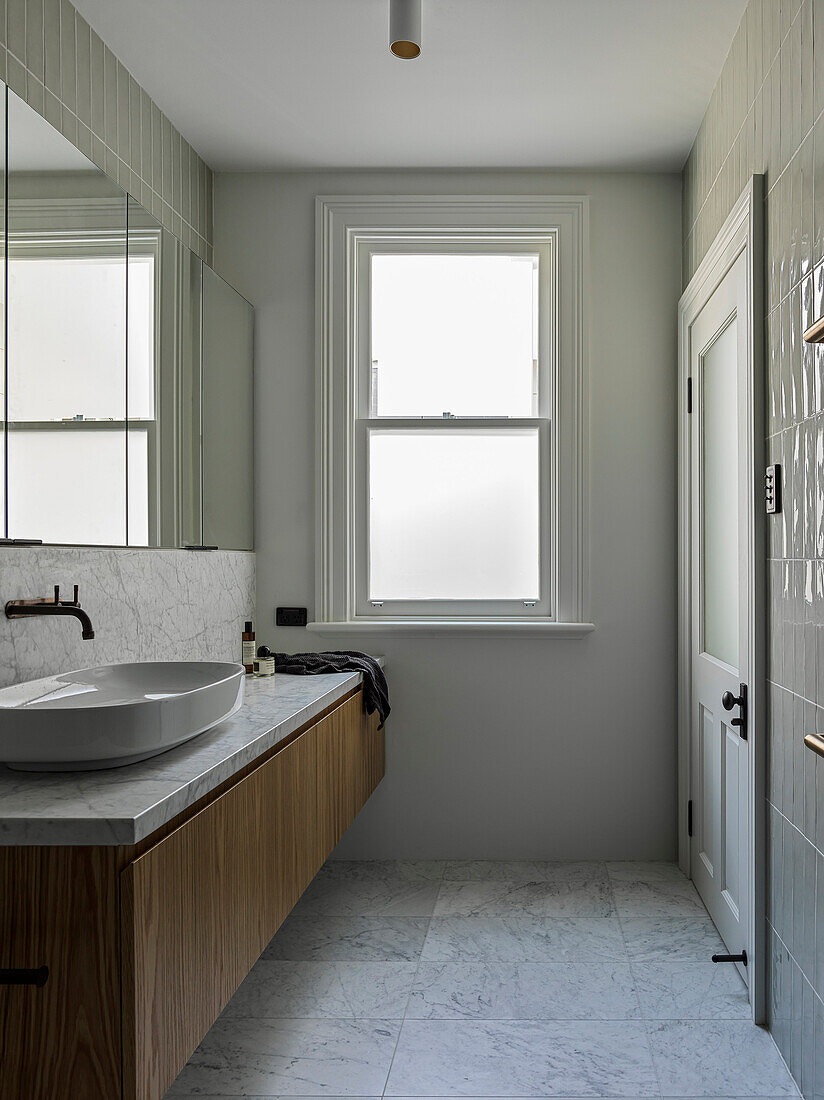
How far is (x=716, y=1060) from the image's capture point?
6.65ft

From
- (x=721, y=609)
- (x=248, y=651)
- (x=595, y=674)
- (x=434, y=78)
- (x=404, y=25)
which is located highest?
(x=434, y=78)

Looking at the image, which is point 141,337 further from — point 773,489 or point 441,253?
point 773,489

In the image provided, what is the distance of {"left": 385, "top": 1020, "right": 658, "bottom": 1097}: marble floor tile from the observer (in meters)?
1.92

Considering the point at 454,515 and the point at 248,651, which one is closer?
the point at 248,651

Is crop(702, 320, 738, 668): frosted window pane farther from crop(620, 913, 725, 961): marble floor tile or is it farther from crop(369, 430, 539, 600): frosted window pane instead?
crop(620, 913, 725, 961): marble floor tile

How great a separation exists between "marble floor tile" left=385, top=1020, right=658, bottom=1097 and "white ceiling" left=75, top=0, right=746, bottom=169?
8.86ft

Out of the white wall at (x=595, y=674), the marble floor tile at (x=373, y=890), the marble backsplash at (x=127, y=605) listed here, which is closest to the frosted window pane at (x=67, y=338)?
the marble backsplash at (x=127, y=605)

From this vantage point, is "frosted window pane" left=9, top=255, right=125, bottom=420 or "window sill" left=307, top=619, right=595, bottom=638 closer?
"frosted window pane" left=9, top=255, right=125, bottom=420

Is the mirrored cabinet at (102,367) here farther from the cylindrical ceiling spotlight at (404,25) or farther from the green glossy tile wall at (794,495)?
the green glossy tile wall at (794,495)

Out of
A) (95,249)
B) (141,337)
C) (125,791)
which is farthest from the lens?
(141,337)

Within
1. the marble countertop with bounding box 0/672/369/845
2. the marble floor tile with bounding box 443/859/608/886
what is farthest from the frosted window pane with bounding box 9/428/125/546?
the marble floor tile with bounding box 443/859/608/886

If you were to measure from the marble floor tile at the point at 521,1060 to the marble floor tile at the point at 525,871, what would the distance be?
962 mm

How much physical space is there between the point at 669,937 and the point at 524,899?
0.51m

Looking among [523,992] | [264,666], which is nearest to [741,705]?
[523,992]
